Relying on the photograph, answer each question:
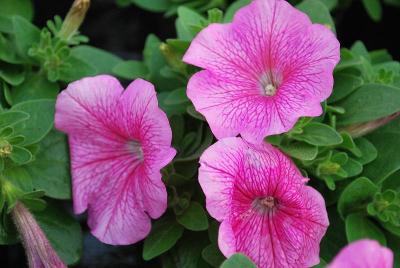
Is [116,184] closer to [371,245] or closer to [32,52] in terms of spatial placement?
[32,52]

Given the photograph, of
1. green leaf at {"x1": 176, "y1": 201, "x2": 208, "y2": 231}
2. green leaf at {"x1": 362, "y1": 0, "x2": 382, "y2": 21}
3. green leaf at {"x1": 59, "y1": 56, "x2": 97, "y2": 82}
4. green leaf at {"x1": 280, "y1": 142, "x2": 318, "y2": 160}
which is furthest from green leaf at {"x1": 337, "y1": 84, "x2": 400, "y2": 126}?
green leaf at {"x1": 59, "y1": 56, "x2": 97, "y2": 82}

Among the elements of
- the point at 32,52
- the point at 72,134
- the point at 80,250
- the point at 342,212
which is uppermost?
the point at 32,52

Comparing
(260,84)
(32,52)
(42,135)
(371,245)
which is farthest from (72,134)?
(371,245)

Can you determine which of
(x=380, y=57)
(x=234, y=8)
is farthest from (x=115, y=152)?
(x=380, y=57)

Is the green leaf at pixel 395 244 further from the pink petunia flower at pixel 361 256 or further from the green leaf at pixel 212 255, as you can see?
the pink petunia flower at pixel 361 256

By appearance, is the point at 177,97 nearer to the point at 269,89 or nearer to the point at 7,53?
the point at 269,89

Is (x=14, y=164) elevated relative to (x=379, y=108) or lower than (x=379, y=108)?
lower
